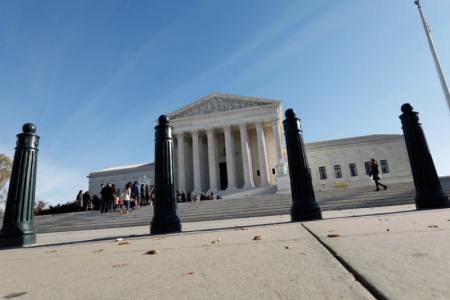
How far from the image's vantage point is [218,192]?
1178 inches

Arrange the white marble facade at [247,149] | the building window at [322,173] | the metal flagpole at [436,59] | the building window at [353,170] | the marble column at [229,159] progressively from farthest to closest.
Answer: the building window at [322,173] < the building window at [353,170] < the white marble facade at [247,149] < the marble column at [229,159] < the metal flagpole at [436,59]

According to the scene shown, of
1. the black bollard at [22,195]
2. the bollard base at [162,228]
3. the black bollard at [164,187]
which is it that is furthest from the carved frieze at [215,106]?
the bollard base at [162,228]

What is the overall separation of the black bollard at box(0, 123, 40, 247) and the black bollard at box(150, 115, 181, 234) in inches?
95.0

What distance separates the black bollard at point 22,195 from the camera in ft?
15.3

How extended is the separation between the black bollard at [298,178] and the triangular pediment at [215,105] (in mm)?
28131

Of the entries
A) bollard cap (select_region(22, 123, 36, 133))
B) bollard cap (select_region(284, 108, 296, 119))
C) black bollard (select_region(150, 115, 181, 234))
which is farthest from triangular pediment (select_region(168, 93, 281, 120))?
bollard cap (select_region(22, 123, 36, 133))

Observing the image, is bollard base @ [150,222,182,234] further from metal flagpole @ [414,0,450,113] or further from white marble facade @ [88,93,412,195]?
white marble facade @ [88,93,412,195]

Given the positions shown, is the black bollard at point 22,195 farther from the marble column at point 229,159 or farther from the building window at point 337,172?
the building window at point 337,172

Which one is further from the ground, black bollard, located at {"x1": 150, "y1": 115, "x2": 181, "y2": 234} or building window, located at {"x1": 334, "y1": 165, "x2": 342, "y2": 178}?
building window, located at {"x1": 334, "y1": 165, "x2": 342, "y2": 178}

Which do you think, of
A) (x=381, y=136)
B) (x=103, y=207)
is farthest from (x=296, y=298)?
(x=381, y=136)

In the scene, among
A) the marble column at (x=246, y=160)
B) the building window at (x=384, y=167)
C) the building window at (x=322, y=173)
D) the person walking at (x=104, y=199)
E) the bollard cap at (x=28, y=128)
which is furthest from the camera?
the building window at (x=322, y=173)

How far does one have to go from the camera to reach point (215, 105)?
114 ft

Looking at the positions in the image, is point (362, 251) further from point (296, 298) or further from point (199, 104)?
point (199, 104)

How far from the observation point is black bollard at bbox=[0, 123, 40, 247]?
4652 millimetres
